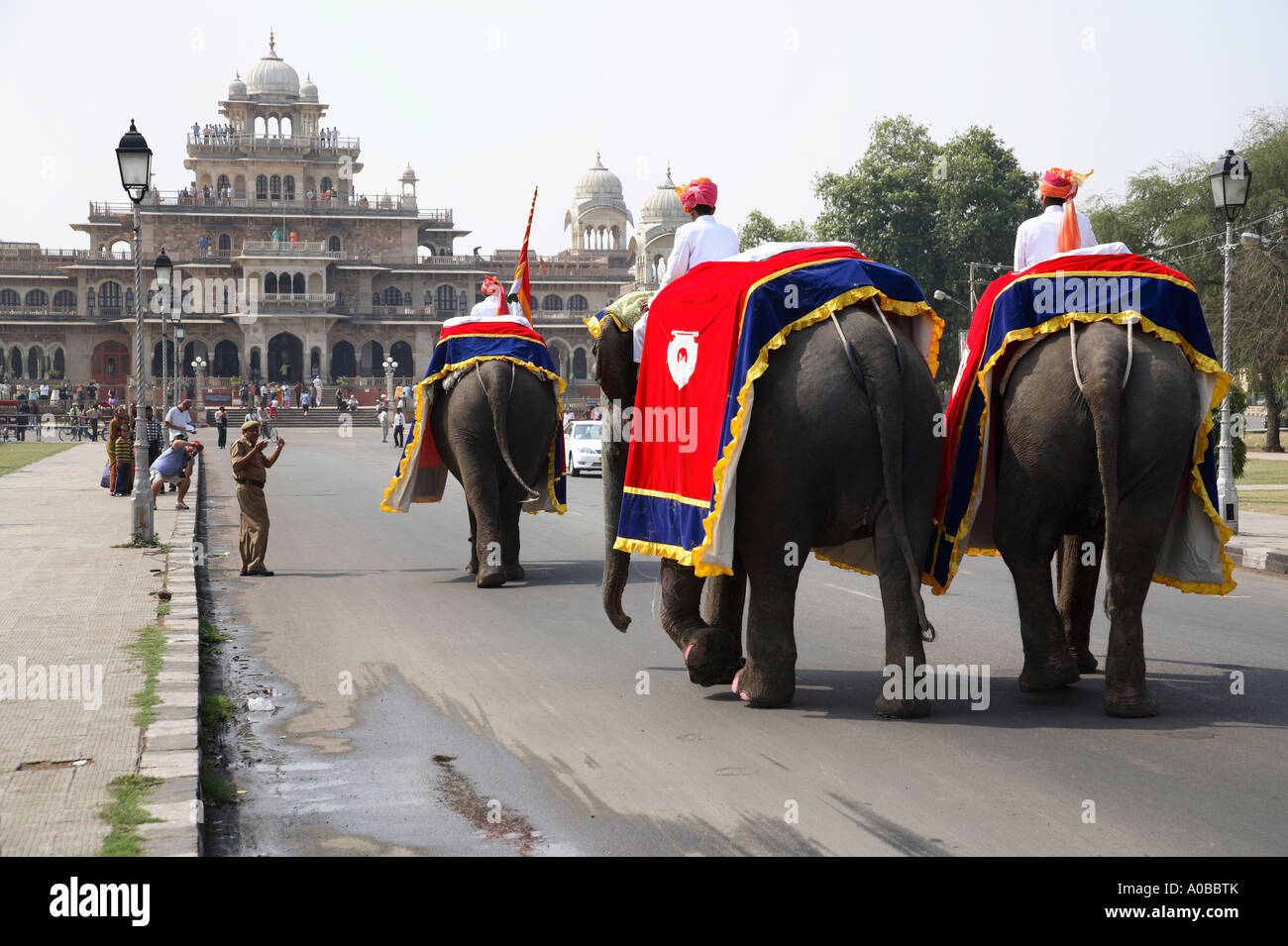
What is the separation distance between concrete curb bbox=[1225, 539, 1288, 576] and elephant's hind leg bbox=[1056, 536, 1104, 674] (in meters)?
6.54

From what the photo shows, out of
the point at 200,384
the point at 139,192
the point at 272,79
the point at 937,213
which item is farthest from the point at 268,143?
the point at 139,192

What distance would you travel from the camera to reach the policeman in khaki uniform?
1309cm

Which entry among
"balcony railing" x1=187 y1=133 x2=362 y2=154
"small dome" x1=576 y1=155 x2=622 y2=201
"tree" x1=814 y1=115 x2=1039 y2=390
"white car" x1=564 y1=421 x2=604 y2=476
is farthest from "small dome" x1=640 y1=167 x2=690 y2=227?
"white car" x1=564 y1=421 x2=604 y2=476

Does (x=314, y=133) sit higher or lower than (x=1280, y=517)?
higher

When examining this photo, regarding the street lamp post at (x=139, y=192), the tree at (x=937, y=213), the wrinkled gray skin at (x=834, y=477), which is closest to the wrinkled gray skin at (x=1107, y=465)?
the wrinkled gray skin at (x=834, y=477)

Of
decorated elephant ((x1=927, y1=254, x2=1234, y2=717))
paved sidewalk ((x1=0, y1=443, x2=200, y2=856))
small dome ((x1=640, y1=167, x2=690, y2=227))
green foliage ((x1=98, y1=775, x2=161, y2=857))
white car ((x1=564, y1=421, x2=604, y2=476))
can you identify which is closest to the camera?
green foliage ((x1=98, y1=775, x2=161, y2=857))

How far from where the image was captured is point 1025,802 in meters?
5.39

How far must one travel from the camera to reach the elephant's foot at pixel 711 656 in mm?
7488

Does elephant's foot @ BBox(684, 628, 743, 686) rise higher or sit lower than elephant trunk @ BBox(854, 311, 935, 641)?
lower

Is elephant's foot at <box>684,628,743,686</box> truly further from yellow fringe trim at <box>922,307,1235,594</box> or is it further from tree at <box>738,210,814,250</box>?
tree at <box>738,210,814,250</box>

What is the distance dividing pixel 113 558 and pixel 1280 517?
14.1 metres
